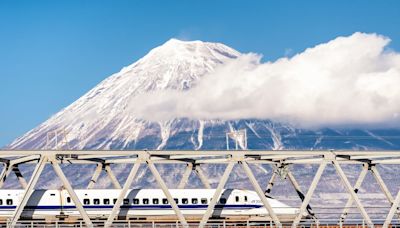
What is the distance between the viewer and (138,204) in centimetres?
10306

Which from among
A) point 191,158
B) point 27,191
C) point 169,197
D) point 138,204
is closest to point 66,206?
point 138,204

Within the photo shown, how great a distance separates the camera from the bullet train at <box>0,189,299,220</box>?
101m

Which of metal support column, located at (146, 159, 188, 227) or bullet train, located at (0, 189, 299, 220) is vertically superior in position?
bullet train, located at (0, 189, 299, 220)

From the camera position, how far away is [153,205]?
10338 centimetres

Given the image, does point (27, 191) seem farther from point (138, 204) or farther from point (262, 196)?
point (262, 196)

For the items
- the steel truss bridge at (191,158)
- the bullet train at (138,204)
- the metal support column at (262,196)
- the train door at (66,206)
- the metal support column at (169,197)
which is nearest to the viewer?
the steel truss bridge at (191,158)

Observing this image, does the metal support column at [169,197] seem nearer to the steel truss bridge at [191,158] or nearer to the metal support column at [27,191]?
the steel truss bridge at [191,158]

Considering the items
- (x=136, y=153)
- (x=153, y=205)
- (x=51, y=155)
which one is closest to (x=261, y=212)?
(x=153, y=205)

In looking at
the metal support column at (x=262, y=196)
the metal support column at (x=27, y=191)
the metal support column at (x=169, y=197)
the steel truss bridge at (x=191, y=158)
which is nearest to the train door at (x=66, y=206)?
the steel truss bridge at (x=191, y=158)

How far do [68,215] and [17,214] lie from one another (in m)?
12.1

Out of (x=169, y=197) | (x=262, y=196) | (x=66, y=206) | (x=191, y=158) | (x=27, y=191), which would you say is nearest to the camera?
(x=27, y=191)

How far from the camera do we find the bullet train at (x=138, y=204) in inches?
3989

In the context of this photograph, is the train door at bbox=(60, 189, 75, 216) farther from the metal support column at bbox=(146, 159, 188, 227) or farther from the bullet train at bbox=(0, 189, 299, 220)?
the metal support column at bbox=(146, 159, 188, 227)

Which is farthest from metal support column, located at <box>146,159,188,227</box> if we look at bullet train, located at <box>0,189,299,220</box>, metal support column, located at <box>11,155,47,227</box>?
metal support column, located at <box>11,155,47,227</box>
